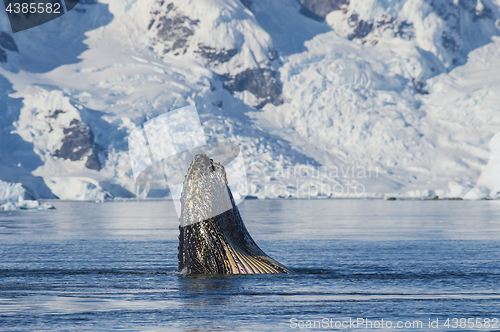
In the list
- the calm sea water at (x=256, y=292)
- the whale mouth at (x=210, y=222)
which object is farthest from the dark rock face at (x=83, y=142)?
the whale mouth at (x=210, y=222)

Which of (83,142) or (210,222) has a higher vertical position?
(83,142)

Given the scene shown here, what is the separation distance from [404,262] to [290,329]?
1360 centimetres

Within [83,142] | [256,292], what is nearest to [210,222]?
[256,292]

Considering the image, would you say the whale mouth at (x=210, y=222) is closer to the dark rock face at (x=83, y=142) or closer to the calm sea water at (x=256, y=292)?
the calm sea water at (x=256, y=292)

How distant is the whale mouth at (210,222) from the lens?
15680 mm

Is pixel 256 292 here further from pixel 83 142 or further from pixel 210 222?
pixel 83 142

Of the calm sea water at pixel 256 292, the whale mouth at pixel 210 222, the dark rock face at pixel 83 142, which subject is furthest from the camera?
the dark rock face at pixel 83 142

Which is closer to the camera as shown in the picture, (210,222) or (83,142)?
(210,222)

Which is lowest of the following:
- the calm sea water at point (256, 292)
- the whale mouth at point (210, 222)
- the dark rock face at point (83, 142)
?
the calm sea water at point (256, 292)

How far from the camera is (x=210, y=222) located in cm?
1572

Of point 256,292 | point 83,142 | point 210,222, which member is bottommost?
point 256,292

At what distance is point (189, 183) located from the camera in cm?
1571

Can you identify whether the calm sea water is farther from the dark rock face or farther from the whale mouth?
the dark rock face

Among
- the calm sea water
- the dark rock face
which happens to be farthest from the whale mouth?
the dark rock face
